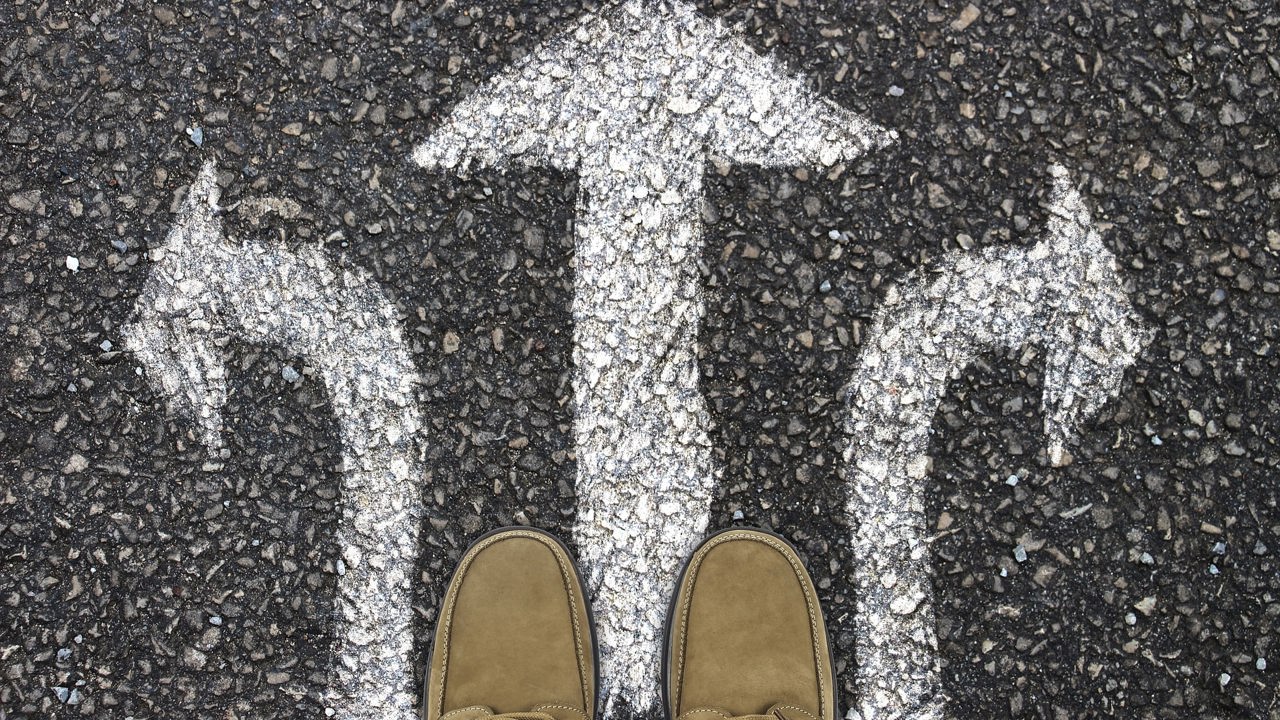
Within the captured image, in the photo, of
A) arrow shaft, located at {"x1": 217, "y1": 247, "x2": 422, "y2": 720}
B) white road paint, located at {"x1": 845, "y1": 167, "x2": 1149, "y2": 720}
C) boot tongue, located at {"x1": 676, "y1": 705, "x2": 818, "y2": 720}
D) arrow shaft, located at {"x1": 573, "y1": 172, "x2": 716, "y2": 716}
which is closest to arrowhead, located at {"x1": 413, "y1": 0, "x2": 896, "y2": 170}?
arrow shaft, located at {"x1": 573, "y1": 172, "x2": 716, "y2": 716}

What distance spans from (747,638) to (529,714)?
607mm

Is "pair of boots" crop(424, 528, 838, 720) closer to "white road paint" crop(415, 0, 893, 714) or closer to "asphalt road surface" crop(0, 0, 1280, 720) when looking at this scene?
"asphalt road surface" crop(0, 0, 1280, 720)

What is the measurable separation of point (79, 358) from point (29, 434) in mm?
247

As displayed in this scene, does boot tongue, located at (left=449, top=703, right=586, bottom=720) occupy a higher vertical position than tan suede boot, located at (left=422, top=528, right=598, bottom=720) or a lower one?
lower

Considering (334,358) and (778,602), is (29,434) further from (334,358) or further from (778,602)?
(778,602)

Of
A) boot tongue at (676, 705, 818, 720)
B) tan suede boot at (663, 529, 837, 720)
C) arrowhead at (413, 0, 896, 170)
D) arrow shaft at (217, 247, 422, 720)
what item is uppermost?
arrowhead at (413, 0, 896, 170)

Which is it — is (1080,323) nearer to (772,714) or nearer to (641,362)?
(641,362)

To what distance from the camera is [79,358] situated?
2061 millimetres

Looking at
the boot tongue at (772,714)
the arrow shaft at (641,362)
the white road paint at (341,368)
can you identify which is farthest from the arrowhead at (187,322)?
the boot tongue at (772,714)

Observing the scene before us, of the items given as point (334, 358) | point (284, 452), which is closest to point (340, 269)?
point (334, 358)

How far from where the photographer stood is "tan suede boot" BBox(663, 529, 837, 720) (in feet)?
6.64

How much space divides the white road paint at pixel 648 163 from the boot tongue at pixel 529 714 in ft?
1.86

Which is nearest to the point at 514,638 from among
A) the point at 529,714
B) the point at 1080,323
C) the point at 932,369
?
the point at 529,714

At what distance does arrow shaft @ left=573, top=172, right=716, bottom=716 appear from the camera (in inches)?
78.9
